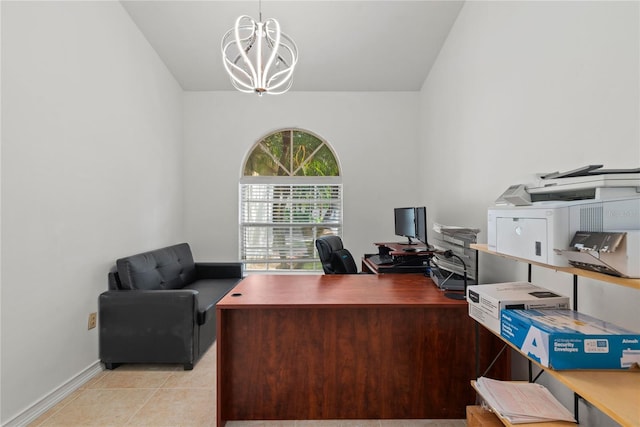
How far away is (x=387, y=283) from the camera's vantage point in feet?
7.40

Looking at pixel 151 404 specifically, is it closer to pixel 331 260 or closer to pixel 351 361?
pixel 351 361

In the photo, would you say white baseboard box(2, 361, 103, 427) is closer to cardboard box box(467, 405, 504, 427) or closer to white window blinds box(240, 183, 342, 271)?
white window blinds box(240, 183, 342, 271)

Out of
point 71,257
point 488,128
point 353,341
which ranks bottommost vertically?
point 353,341

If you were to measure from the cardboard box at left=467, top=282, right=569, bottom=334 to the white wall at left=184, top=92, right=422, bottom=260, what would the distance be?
2837 millimetres

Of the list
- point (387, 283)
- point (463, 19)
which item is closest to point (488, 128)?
point (463, 19)

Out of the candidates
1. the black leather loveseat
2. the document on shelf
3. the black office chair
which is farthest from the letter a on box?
the black leather loveseat

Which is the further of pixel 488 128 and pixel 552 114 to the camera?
pixel 488 128

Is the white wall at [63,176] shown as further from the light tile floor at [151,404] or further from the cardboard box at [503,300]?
the cardboard box at [503,300]

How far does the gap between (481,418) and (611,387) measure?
690 millimetres

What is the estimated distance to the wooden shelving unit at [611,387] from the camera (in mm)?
803

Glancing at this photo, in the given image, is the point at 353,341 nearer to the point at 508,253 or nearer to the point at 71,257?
the point at 508,253

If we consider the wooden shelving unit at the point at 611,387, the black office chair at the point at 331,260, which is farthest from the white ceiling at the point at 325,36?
the wooden shelving unit at the point at 611,387

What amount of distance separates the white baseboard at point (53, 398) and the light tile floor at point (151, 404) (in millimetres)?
31

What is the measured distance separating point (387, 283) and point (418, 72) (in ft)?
9.47
